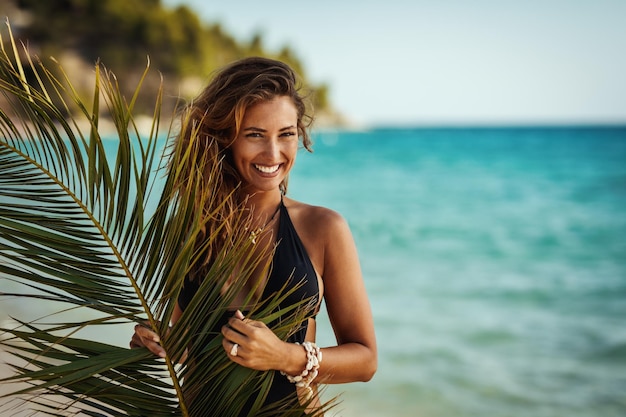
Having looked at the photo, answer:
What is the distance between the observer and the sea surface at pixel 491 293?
743 centimetres

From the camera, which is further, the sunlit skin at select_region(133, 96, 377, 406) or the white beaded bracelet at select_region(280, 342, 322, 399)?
the sunlit skin at select_region(133, 96, 377, 406)

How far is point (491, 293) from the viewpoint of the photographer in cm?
1180

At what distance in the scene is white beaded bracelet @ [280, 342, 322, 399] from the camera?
1.76 metres

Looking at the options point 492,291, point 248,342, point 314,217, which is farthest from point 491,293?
point 248,342

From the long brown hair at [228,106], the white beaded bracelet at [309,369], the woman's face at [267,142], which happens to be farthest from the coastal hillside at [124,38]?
the white beaded bracelet at [309,369]

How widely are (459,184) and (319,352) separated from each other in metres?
24.9

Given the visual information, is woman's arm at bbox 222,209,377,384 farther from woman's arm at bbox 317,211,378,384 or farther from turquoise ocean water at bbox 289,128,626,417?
turquoise ocean water at bbox 289,128,626,417

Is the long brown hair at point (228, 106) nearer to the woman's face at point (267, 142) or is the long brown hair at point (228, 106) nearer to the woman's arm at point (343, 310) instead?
the woman's face at point (267, 142)

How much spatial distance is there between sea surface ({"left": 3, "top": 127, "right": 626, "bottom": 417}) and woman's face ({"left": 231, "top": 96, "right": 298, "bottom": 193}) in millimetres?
2481

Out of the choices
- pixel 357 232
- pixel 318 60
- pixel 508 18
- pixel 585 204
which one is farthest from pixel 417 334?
pixel 318 60

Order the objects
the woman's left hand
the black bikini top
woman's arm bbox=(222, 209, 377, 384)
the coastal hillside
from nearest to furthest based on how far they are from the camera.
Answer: the woman's left hand
woman's arm bbox=(222, 209, 377, 384)
the black bikini top
the coastal hillside

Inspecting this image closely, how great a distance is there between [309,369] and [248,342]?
0.33 metres

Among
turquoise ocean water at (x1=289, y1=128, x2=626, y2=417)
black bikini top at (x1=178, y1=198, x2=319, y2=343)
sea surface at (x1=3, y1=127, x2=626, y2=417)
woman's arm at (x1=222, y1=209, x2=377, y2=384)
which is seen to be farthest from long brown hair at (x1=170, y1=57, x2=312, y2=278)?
turquoise ocean water at (x1=289, y1=128, x2=626, y2=417)

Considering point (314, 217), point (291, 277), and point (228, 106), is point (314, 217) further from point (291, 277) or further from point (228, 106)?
point (228, 106)
